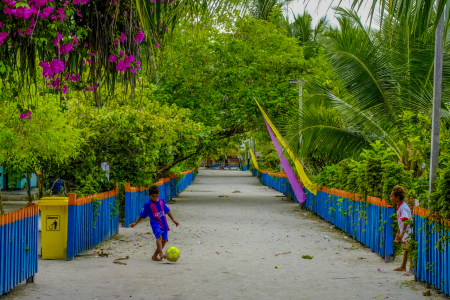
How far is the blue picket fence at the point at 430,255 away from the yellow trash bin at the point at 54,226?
5.71 m

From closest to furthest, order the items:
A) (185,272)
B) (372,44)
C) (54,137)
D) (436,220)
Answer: (436,220) < (185,272) < (54,137) < (372,44)

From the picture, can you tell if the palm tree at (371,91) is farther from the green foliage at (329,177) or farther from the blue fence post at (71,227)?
the blue fence post at (71,227)

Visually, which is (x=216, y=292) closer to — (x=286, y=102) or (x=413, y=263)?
(x=413, y=263)

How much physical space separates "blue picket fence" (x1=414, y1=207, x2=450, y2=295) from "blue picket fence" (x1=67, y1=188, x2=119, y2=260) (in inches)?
220

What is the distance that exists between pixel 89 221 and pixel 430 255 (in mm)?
6182

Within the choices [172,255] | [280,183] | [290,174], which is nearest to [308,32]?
[280,183]

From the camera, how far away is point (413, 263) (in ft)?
24.8

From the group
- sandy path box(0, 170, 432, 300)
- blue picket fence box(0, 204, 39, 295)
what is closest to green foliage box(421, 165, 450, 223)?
sandy path box(0, 170, 432, 300)

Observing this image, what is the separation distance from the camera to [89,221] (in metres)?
10.2

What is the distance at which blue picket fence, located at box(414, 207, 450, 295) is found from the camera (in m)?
6.35

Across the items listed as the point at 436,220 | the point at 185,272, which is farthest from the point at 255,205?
the point at 436,220

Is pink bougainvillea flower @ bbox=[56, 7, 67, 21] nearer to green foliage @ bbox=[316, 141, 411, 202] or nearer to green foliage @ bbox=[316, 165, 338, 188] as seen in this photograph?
green foliage @ bbox=[316, 141, 411, 202]

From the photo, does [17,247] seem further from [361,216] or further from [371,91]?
[371,91]

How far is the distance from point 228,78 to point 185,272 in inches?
665
